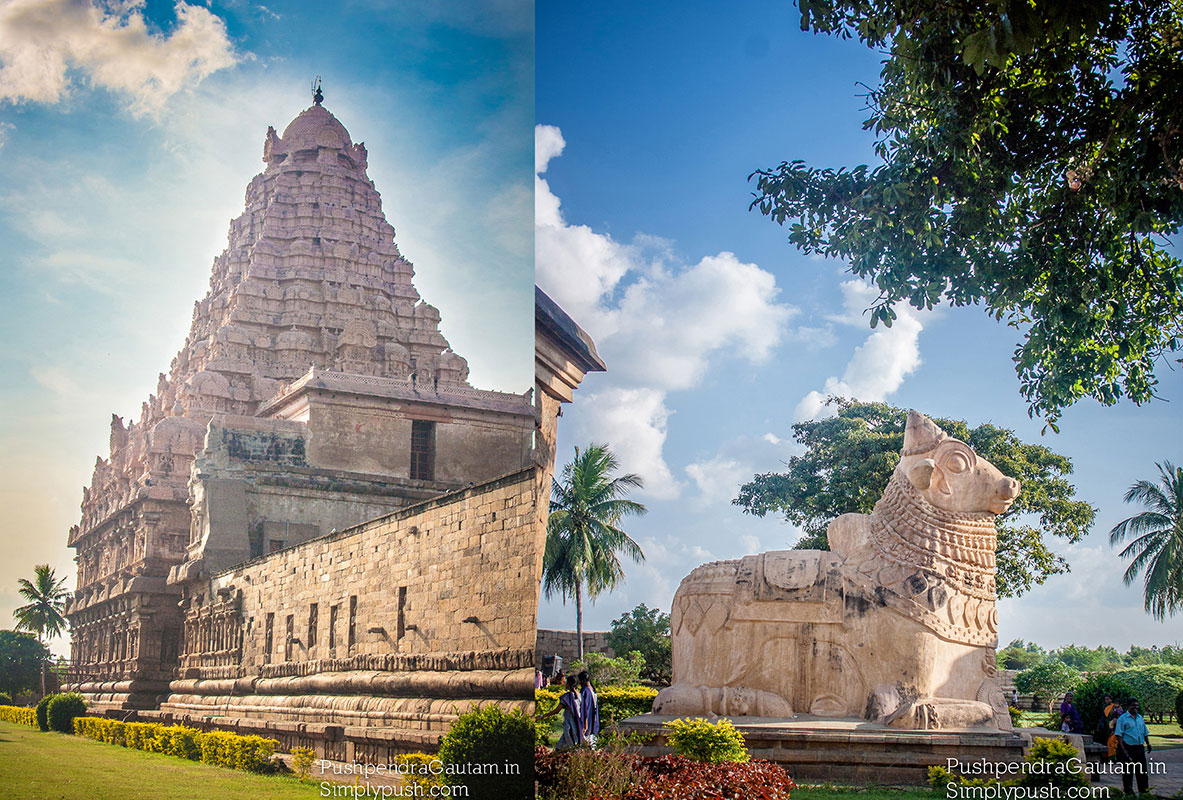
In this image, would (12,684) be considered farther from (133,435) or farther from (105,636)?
(133,435)

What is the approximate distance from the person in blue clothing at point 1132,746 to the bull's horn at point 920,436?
2.75m

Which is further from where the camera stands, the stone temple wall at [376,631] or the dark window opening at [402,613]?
the dark window opening at [402,613]

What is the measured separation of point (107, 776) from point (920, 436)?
683 cm

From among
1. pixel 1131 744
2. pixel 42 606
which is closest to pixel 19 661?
pixel 42 606

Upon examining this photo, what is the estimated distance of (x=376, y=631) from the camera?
600cm

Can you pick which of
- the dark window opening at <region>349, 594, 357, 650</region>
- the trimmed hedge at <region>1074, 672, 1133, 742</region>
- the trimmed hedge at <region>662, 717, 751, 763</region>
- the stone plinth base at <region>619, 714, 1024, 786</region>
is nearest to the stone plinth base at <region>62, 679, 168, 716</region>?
the dark window opening at <region>349, 594, 357, 650</region>

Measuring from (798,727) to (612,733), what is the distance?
152 centimetres

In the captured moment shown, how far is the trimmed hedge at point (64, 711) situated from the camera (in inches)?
192

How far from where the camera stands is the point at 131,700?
5.14 meters

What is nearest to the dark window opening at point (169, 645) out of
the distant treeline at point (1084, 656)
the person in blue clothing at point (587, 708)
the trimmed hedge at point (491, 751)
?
the trimmed hedge at point (491, 751)

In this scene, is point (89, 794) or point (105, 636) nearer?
point (89, 794)

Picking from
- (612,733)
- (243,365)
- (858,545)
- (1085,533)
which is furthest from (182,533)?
(1085,533)

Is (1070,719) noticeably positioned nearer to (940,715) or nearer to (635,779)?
(940,715)

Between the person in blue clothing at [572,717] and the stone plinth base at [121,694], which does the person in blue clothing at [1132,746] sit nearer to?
the person in blue clothing at [572,717]
